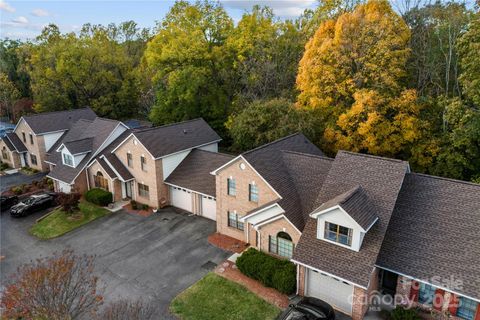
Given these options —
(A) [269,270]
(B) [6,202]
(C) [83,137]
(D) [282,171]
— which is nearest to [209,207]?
(D) [282,171]

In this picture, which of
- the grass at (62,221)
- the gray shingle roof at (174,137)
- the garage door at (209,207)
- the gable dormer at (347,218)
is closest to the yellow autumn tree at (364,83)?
the gray shingle roof at (174,137)

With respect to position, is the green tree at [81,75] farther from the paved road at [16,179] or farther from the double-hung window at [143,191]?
the double-hung window at [143,191]

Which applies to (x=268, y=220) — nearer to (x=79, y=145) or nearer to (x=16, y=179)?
(x=79, y=145)

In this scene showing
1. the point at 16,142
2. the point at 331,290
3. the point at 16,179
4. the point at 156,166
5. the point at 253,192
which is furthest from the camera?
the point at 16,142

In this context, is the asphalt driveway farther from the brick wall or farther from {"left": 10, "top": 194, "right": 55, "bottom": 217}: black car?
the brick wall

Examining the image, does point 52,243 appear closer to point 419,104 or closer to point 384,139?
point 384,139

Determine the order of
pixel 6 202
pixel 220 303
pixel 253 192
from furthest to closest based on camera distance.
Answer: pixel 6 202 < pixel 253 192 < pixel 220 303
